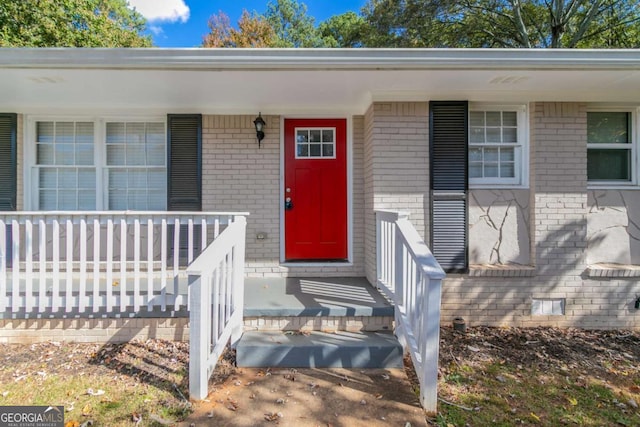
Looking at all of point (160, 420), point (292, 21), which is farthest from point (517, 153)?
point (292, 21)

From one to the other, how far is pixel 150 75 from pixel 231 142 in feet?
4.50

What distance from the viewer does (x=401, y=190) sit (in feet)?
13.4

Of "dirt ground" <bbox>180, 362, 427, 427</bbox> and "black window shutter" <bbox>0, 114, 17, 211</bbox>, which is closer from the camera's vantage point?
"dirt ground" <bbox>180, 362, 427, 427</bbox>

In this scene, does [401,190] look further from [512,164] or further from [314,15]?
[314,15]

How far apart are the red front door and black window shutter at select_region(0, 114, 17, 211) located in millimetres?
3506

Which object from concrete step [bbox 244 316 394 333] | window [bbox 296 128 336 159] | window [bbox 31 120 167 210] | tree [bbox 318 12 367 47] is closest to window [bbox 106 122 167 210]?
window [bbox 31 120 167 210]

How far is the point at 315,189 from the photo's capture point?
15.6ft

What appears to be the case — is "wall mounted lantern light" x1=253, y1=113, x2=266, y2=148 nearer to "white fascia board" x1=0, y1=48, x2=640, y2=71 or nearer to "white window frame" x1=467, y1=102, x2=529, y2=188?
"white fascia board" x1=0, y1=48, x2=640, y2=71

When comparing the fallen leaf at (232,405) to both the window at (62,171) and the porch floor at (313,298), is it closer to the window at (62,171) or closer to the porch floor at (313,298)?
the porch floor at (313,298)

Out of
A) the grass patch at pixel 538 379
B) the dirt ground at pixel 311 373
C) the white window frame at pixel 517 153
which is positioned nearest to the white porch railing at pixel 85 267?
the dirt ground at pixel 311 373

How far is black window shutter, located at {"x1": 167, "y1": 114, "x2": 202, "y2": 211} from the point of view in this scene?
4531 millimetres

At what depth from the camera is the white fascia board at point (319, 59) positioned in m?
3.03

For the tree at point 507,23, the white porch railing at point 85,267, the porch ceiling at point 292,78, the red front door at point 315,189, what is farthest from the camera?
the tree at point 507,23

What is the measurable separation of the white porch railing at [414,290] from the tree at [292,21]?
703 inches
